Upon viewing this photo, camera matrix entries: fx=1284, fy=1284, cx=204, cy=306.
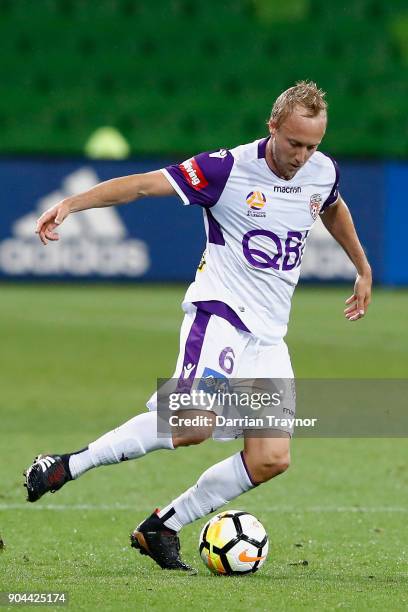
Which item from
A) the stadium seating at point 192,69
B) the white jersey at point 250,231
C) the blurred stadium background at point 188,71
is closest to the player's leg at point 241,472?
the white jersey at point 250,231

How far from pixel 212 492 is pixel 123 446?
42cm

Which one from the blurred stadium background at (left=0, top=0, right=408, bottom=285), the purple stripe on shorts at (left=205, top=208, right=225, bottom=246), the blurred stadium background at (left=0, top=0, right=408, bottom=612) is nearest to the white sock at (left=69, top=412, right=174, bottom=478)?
the blurred stadium background at (left=0, top=0, right=408, bottom=612)

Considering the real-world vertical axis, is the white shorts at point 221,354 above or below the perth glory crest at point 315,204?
below

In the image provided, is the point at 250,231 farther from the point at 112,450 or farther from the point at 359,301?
the point at 112,450

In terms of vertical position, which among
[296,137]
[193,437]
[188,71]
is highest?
[188,71]

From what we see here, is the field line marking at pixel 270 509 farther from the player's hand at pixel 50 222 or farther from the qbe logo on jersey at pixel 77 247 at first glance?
the qbe logo on jersey at pixel 77 247

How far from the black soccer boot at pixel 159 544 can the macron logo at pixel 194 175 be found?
1.39m

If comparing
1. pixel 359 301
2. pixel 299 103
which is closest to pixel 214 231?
pixel 299 103

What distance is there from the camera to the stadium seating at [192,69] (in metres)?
22.0

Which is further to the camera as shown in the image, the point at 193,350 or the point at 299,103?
the point at 193,350

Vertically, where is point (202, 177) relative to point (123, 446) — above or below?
above

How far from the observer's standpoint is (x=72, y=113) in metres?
22.0

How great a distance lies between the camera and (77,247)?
1841 centimetres

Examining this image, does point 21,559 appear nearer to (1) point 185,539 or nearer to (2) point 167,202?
(1) point 185,539
